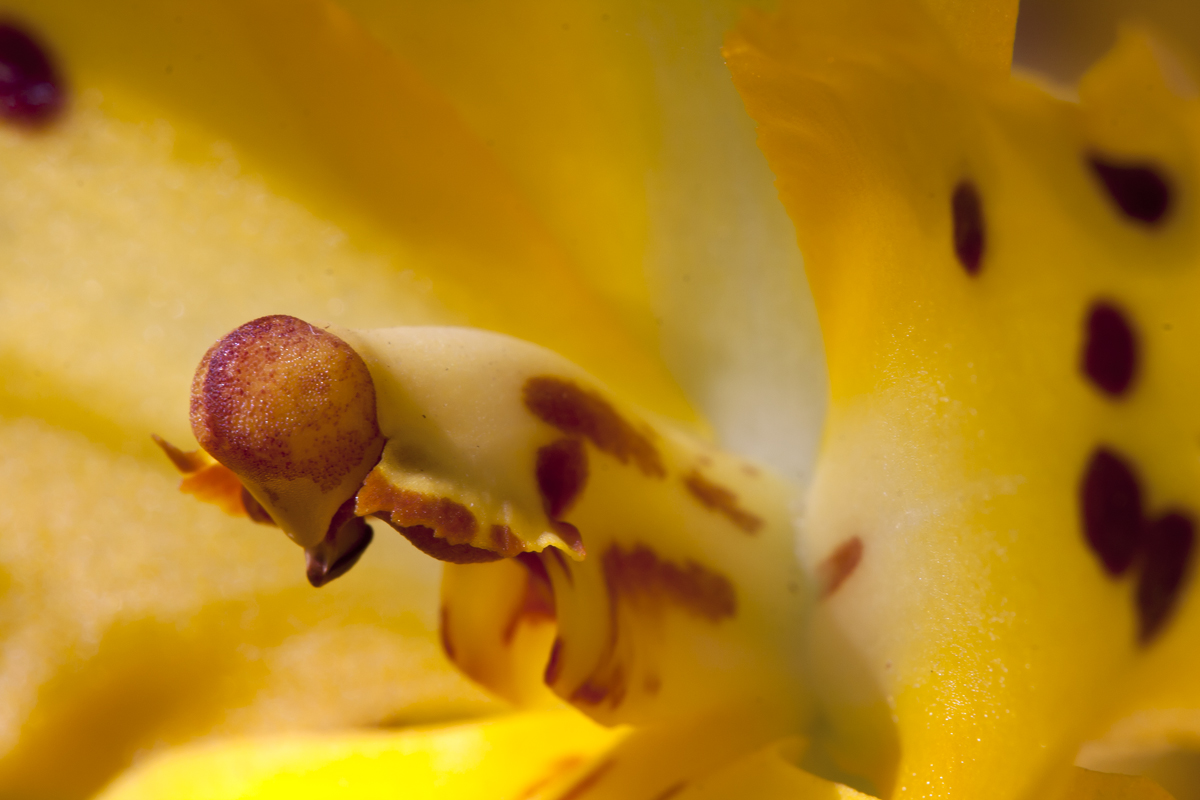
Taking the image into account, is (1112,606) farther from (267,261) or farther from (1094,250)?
(267,261)

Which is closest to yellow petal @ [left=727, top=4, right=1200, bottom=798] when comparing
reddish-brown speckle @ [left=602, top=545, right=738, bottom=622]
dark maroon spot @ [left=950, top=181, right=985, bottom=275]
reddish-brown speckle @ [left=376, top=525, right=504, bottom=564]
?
dark maroon spot @ [left=950, top=181, right=985, bottom=275]

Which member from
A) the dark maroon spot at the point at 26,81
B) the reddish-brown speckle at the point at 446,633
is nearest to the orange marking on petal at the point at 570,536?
the reddish-brown speckle at the point at 446,633

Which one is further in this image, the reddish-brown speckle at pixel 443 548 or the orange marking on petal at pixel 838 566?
the orange marking on petal at pixel 838 566

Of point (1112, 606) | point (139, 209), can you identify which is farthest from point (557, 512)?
point (139, 209)

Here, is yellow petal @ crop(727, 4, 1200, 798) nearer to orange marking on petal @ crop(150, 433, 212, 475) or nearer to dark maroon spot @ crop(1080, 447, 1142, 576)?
dark maroon spot @ crop(1080, 447, 1142, 576)

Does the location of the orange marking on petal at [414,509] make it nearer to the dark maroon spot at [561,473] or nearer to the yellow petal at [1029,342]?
the dark maroon spot at [561,473]

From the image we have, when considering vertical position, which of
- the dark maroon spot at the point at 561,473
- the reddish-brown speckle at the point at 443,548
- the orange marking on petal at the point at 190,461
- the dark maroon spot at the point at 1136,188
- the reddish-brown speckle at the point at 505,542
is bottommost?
the orange marking on petal at the point at 190,461

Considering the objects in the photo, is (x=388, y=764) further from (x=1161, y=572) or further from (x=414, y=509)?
(x=1161, y=572)
